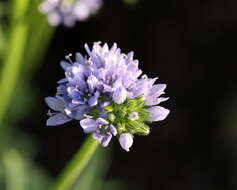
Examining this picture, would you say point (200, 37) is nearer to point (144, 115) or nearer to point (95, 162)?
point (95, 162)

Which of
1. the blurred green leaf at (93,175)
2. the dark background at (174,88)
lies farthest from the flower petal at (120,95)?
the dark background at (174,88)

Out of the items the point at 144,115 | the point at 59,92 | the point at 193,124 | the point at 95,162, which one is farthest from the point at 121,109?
the point at 193,124

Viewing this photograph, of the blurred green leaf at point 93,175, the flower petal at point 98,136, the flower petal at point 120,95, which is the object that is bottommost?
the flower petal at point 98,136

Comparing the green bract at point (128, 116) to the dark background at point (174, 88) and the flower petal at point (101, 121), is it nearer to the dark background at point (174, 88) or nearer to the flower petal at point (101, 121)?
the flower petal at point (101, 121)

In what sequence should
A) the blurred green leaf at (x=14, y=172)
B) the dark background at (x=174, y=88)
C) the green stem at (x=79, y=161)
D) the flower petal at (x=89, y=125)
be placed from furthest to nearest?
the dark background at (x=174, y=88)
the blurred green leaf at (x=14, y=172)
the green stem at (x=79, y=161)
the flower petal at (x=89, y=125)

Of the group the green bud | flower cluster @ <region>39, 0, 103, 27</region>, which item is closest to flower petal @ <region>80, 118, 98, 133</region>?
the green bud

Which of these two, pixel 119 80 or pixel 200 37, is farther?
pixel 200 37

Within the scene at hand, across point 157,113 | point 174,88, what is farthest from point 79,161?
point 174,88

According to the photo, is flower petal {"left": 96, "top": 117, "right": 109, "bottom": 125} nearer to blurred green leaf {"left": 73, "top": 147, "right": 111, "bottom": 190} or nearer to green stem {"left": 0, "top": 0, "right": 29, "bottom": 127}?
green stem {"left": 0, "top": 0, "right": 29, "bottom": 127}
